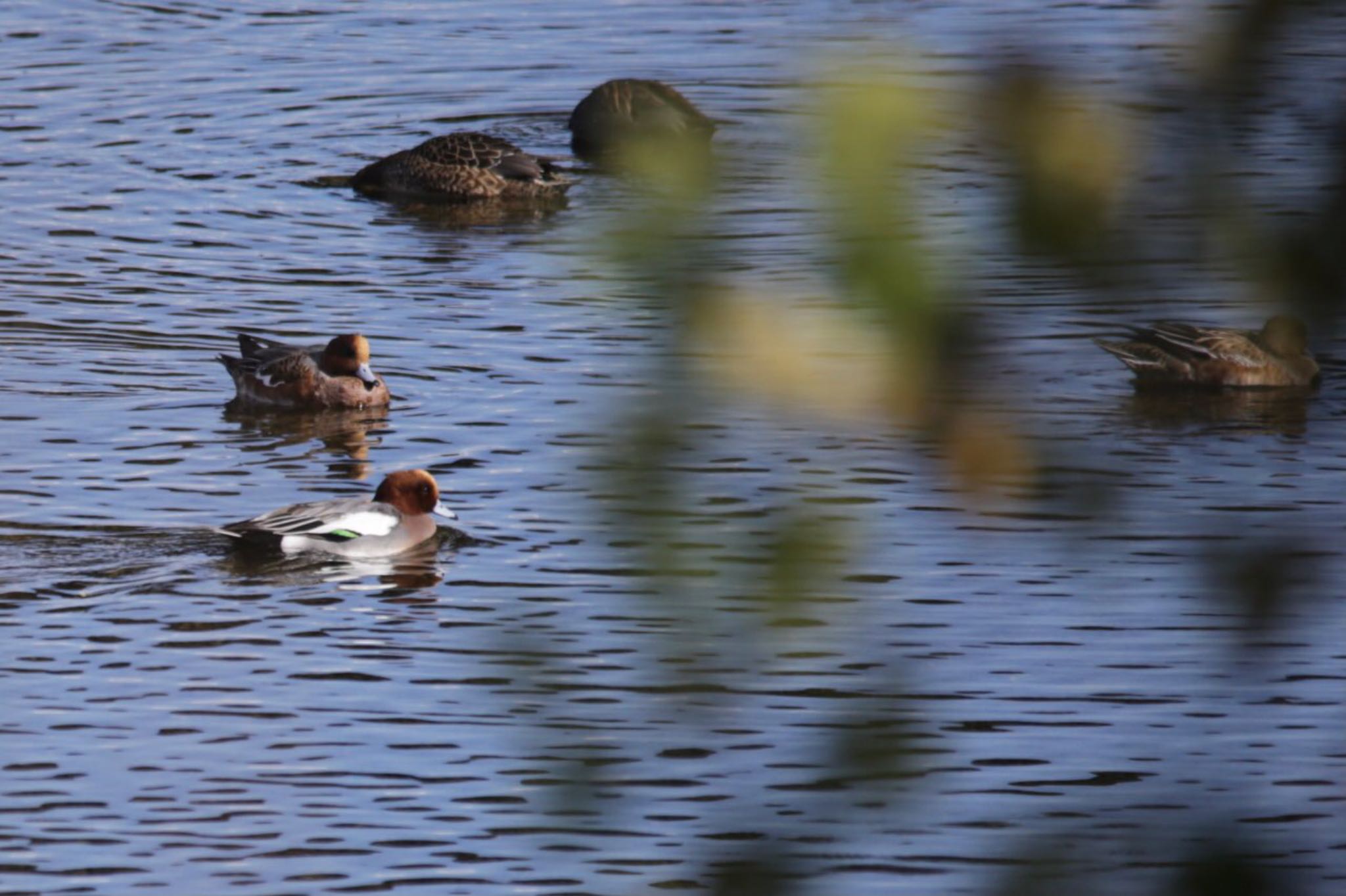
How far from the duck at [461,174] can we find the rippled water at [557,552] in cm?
33

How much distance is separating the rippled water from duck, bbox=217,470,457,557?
13 cm

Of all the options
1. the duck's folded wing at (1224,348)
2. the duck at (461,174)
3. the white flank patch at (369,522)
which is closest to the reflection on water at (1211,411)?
the duck's folded wing at (1224,348)

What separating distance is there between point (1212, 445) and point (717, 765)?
6198 mm

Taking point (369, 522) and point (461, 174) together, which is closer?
point (369, 522)

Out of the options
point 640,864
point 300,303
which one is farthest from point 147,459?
point 640,864

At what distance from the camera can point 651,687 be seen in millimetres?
2072

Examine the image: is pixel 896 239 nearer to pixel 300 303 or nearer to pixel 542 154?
pixel 300 303

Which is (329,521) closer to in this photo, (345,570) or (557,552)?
(345,570)

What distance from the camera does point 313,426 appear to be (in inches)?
539

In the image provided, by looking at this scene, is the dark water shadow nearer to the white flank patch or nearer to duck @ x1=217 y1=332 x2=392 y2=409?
duck @ x1=217 y1=332 x2=392 y2=409

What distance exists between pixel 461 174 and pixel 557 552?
→ 9760 millimetres

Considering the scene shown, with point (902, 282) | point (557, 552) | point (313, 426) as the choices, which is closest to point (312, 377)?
point (313, 426)

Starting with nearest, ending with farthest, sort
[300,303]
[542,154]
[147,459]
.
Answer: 1. [147,459]
2. [300,303]
3. [542,154]

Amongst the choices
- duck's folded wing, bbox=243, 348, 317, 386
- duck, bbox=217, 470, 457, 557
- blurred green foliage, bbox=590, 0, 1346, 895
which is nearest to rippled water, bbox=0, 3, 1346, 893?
blurred green foliage, bbox=590, 0, 1346, 895
